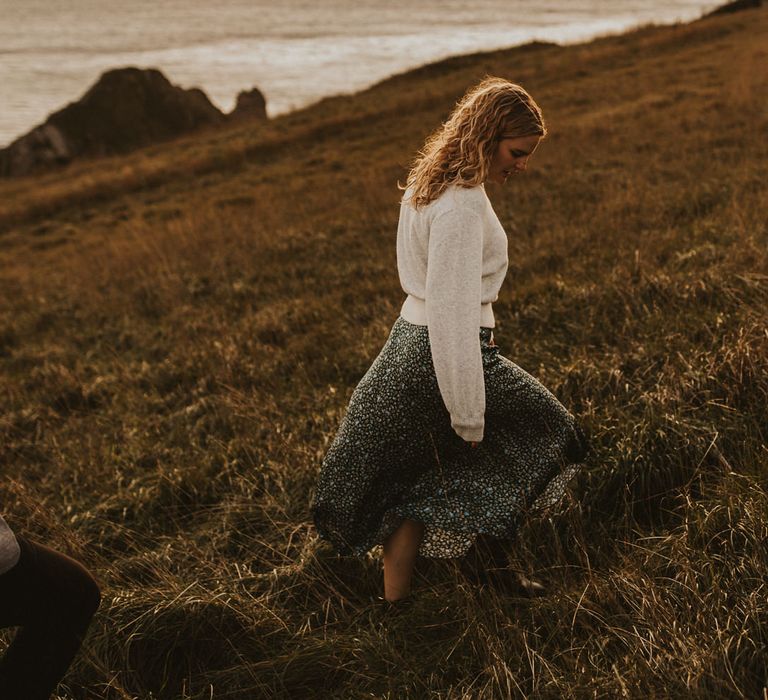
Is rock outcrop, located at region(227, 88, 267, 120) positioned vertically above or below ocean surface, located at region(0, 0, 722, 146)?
below

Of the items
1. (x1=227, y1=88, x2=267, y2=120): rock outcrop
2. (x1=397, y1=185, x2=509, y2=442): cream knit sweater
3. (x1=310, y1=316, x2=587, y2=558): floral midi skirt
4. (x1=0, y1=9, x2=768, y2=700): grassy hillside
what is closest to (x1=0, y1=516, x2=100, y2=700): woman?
(x1=0, y1=9, x2=768, y2=700): grassy hillside

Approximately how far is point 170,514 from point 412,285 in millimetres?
2408

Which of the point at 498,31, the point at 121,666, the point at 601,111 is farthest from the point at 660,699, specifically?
the point at 498,31

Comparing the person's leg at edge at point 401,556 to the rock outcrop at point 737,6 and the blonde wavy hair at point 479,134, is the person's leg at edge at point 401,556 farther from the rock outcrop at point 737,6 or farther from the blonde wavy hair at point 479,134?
the rock outcrop at point 737,6

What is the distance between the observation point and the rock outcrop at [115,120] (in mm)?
29047

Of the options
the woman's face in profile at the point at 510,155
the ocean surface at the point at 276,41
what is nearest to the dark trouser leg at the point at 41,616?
the woman's face in profile at the point at 510,155

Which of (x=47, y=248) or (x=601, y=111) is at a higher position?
(x=601, y=111)

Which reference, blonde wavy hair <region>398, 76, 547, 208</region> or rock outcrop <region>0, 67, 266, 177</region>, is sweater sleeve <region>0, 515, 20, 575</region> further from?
rock outcrop <region>0, 67, 266, 177</region>

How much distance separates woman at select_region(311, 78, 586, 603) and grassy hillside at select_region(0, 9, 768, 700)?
0.32 meters

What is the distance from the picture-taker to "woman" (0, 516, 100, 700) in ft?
5.40

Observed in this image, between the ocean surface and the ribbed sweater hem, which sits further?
the ocean surface

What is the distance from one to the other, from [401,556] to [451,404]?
84 cm

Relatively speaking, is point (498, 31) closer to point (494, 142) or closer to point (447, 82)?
point (447, 82)

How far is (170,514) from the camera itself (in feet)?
12.5
